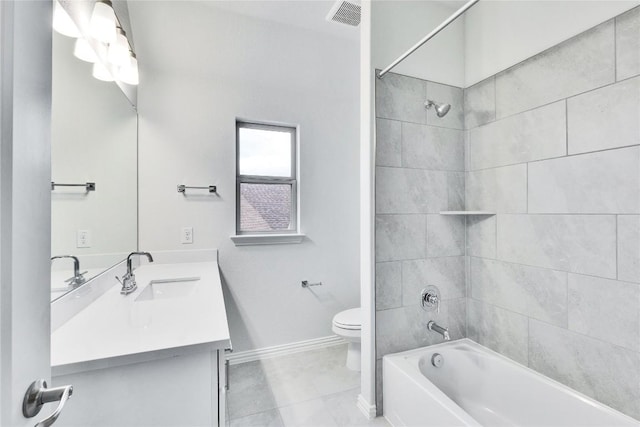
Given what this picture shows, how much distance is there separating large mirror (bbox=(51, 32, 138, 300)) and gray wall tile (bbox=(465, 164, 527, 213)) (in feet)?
6.77

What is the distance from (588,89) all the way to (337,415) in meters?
2.08

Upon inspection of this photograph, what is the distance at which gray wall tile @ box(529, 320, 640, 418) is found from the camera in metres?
1.19

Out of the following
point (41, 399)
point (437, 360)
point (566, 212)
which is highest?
point (566, 212)

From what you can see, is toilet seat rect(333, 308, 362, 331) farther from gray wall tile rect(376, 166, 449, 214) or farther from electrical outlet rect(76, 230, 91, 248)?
electrical outlet rect(76, 230, 91, 248)

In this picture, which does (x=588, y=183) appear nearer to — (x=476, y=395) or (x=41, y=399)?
(x=476, y=395)

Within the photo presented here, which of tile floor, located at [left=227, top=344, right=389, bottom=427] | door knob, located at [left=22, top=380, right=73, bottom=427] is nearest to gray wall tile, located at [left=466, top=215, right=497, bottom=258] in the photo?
tile floor, located at [left=227, top=344, right=389, bottom=427]

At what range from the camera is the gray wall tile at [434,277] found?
175 cm

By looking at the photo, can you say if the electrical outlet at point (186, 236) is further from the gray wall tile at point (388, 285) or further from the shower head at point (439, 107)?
the shower head at point (439, 107)

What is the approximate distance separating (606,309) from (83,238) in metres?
2.25

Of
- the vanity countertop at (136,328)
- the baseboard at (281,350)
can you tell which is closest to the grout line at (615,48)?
the vanity countertop at (136,328)

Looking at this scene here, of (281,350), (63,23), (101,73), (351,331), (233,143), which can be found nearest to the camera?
(63,23)

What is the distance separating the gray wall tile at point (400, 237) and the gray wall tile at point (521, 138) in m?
0.55

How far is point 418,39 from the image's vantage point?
1840 mm

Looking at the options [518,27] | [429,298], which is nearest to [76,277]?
[429,298]
